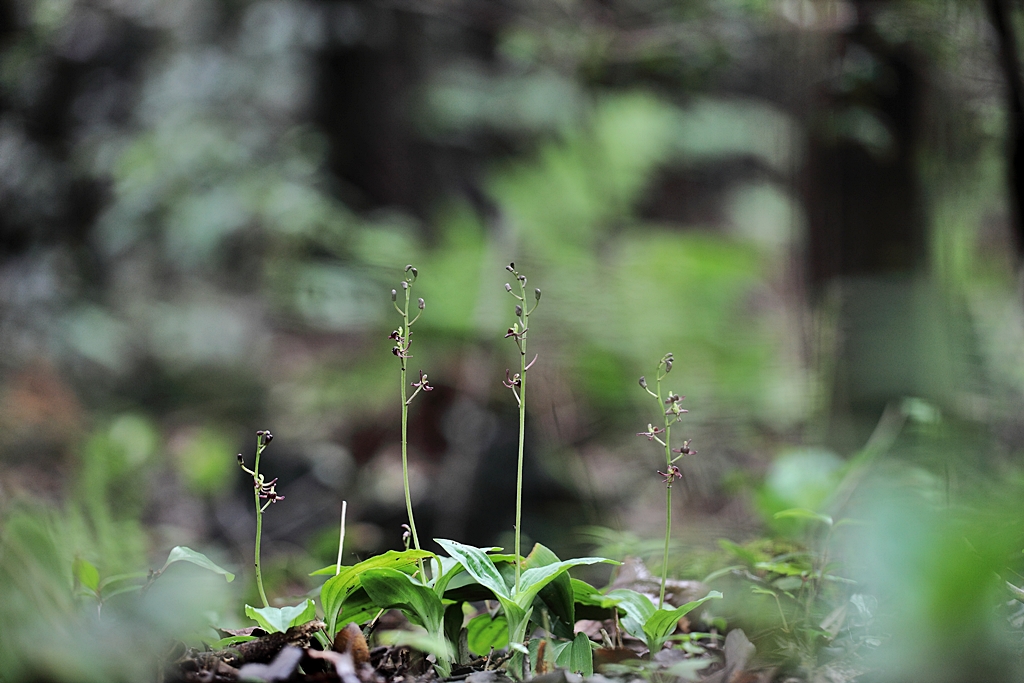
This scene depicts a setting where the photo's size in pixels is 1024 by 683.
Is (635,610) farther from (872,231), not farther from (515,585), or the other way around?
(872,231)

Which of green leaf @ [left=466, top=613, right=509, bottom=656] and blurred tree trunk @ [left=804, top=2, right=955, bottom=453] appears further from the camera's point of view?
blurred tree trunk @ [left=804, top=2, right=955, bottom=453]

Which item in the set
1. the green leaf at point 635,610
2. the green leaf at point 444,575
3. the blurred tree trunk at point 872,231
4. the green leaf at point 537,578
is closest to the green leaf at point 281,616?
the green leaf at point 444,575

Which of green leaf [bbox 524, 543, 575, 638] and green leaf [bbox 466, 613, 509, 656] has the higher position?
green leaf [bbox 524, 543, 575, 638]

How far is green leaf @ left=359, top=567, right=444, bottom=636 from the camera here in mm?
800

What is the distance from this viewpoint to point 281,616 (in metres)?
0.85

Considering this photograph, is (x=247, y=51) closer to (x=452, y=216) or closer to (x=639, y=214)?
(x=452, y=216)

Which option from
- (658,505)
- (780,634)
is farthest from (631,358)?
(780,634)

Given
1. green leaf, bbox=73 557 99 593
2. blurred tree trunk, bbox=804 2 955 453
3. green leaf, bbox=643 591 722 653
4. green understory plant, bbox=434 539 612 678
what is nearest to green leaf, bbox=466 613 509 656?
green understory plant, bbox=434 539 612 678

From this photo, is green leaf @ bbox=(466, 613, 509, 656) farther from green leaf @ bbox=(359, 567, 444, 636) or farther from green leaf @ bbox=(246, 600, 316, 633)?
green leaf @ bbox=(246, 600, 316, 633)

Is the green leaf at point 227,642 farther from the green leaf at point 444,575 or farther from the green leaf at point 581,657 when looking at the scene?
the green leaf at point 581,657

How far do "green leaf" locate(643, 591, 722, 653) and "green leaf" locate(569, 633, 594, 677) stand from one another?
0.08m

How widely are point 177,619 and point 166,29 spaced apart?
4827 mm

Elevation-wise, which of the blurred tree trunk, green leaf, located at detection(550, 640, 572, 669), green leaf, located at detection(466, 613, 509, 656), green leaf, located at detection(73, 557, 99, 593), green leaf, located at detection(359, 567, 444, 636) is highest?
the blurred tree trunk

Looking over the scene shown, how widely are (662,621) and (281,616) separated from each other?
456 millimetres
